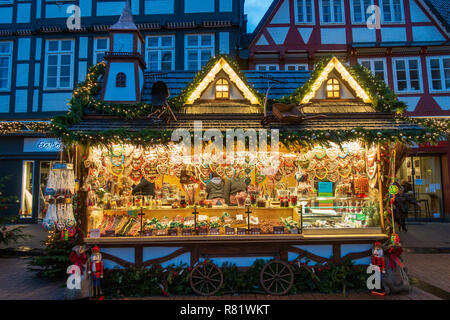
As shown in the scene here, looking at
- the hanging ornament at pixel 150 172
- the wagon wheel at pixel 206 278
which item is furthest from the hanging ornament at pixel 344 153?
the hanging ornament at pixel 150 172

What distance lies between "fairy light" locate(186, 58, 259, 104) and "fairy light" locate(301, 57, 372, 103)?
4.62ft

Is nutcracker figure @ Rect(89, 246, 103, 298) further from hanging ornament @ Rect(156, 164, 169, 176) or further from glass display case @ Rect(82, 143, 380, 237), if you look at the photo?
hanging ornament @ Rect(156, 164, 169, 176)

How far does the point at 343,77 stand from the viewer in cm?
769

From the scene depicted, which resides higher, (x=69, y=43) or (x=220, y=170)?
(x=69, y=43)

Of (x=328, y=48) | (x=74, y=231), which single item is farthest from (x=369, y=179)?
(x=328, y=48)

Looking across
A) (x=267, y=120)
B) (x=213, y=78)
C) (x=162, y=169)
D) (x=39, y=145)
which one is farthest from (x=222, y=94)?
(x=39, y=145)

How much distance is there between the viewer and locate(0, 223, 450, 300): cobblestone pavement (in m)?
5.63

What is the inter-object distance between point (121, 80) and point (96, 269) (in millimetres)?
4806

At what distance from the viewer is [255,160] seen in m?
7.23

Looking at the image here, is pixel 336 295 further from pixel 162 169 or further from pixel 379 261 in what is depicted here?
pixel 162 169

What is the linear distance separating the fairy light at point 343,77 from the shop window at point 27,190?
13.1 metres

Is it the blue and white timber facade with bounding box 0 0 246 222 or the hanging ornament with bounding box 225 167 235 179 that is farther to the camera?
the blue and white timber facade with bounding box 0 0 246 222

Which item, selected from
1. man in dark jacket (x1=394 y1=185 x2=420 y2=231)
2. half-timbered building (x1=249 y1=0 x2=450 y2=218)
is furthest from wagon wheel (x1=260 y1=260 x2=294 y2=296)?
half-timbered building (x1=249 y1=0 x2=450 y2=218)

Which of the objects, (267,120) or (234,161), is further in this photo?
(234,161)
